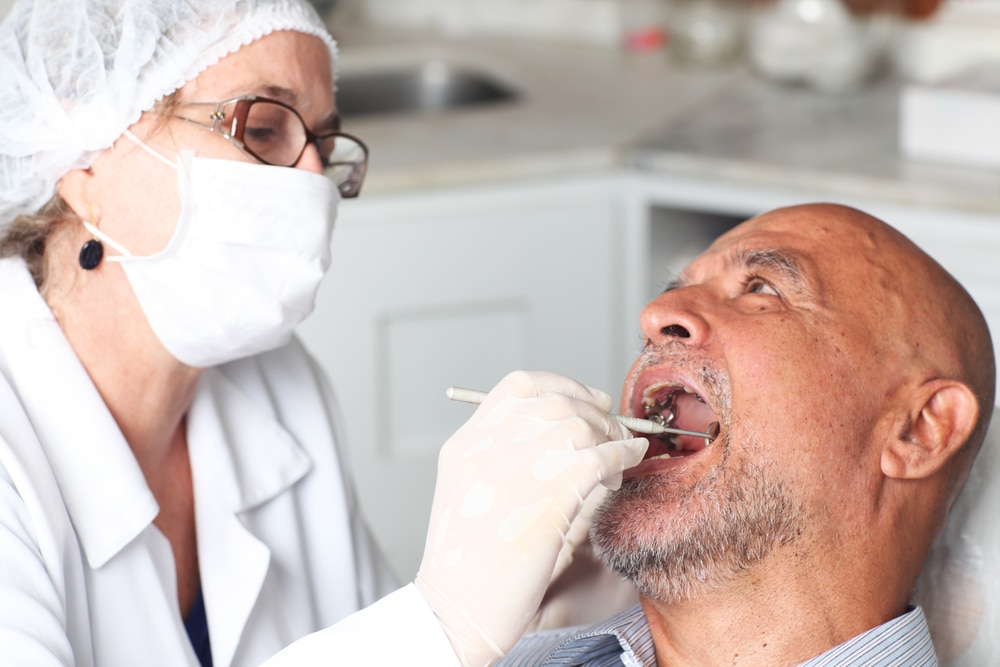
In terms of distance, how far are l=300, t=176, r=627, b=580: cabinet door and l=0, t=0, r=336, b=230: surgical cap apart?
0.93 meters

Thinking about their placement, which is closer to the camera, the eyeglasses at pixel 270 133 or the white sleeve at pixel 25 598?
the white sleeve at pixel 25 598

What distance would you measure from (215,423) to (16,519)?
1.14 feet

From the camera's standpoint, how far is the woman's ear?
1.39 meters

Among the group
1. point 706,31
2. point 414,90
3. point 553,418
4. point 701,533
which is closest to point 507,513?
point 553,418

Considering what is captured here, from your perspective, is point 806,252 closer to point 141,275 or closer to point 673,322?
point 673,322

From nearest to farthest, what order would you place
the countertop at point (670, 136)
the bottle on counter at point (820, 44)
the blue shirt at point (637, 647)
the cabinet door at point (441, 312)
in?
the blue shirt at point (637, 647) → the countertop at point (670, 136) → the cabinet door at point (441, 312) → the bottle on counter at point (820, 44)

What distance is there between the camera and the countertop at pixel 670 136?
229 centimetres

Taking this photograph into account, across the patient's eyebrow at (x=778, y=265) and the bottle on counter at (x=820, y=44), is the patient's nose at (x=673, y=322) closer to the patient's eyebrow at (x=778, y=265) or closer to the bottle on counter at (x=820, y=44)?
the patient's eyebrow at (x=778, y=265)

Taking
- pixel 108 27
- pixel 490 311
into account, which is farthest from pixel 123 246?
pixel 490 311

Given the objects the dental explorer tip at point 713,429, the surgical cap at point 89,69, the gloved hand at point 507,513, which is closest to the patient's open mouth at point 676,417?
the dental explorer tip at point 713,429

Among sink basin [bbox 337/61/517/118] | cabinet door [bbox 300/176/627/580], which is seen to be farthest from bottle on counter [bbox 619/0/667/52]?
cabinet door [bbox 300/176/627/580]

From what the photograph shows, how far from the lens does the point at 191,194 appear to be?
1.38 meters

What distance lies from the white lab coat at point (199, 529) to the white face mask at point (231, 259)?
0.09 m

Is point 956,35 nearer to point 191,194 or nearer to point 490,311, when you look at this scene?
point 490,311
